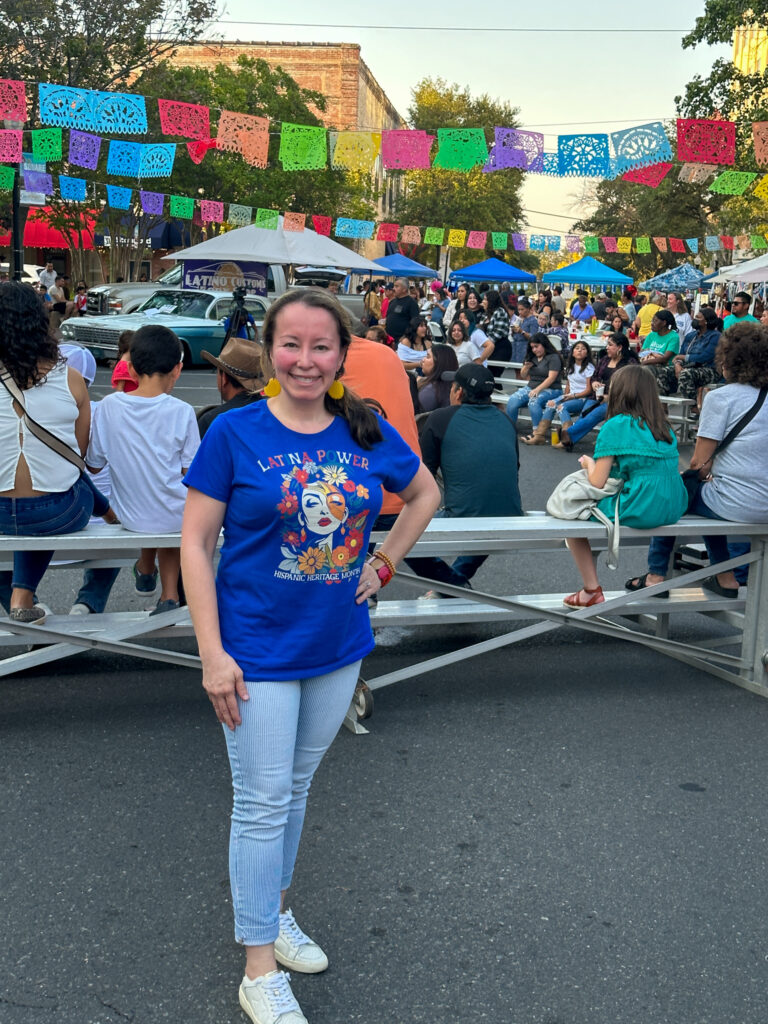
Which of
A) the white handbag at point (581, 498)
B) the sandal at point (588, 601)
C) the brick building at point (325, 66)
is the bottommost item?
the sandal at point (588, 601)

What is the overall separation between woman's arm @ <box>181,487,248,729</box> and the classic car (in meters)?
17.7

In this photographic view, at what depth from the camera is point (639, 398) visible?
5.27m

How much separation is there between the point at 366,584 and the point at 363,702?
1965 millimetres

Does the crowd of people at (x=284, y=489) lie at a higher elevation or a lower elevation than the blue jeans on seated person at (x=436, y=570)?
higher

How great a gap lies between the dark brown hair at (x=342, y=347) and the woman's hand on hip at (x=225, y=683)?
62 centimetres

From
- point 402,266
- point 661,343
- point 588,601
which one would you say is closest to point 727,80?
point 402,266

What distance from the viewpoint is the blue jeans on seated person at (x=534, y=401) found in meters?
14.8

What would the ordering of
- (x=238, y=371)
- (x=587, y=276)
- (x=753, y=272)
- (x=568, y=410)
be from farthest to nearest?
(x=587, y=276)
(x=753, y=272)
(x=568, y=410)
(x=238, y=371)

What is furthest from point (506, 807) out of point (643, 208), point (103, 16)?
point (643, 208)

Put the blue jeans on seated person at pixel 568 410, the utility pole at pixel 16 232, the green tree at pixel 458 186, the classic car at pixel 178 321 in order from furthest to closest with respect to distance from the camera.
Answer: the green tree at pixel 458 186, the utility pole at pixel 16 232, the classic car at pixel 178 321, the blue jeans on seated person at pixel 568 410

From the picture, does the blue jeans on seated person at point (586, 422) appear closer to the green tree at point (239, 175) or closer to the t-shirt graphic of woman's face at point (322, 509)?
the t-shirt graphic of woman's face at point (322, 509)

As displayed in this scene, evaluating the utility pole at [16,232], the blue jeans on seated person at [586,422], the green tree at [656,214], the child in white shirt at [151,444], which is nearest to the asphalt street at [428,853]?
the child in white shirt at [151,444]

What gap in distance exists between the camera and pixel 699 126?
15906 millimetres

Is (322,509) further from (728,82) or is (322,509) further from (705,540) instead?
(728,82)
